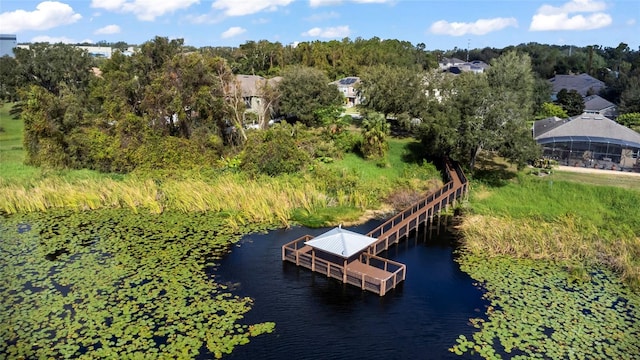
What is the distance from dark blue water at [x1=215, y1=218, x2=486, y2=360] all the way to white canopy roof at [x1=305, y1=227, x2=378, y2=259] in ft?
5.35

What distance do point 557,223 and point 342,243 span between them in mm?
14520

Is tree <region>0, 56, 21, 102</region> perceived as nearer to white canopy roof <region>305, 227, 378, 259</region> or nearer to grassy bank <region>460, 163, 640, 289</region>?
white canopy roof <region>305, 227, 378, 259</region>

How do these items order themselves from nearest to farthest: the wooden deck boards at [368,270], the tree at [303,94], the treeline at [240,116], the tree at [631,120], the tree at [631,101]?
the wooden deck boards at [368,270]
the treeline at [240,116]
the tree at [303,94]
the tree at [631,120]
the tree at [631,101]

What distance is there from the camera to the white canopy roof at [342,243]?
822 inches

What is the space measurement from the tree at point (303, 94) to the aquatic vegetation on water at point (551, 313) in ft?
93.3

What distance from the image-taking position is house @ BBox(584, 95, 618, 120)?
192 feet

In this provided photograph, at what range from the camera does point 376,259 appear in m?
23.3

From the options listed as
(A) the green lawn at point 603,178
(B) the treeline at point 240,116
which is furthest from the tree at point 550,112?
(A) the green lawn at point 603,178

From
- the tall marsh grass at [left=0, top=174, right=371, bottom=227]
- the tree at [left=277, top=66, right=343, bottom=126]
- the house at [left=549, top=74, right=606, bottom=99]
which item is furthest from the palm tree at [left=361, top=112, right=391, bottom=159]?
the house at [left=549, top=74, right=606, bottom=99]

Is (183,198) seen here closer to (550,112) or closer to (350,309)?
(350,309)

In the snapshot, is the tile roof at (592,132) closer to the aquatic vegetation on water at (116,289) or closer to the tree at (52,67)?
the aquatic vegetation on water at (116,289)

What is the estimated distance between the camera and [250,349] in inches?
638

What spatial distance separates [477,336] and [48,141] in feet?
114

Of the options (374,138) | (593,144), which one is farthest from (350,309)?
(593,144)
